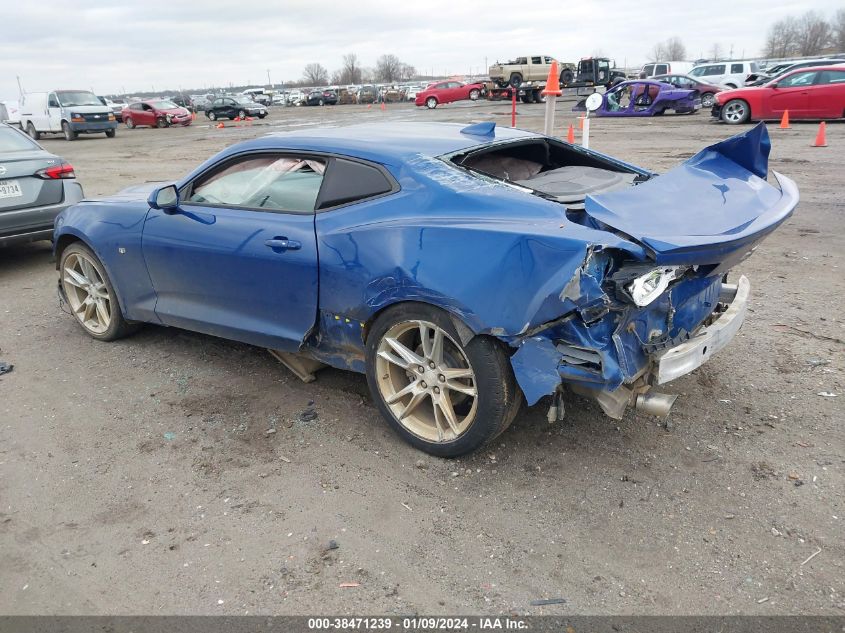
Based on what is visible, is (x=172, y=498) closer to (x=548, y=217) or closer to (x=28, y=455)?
(x=28, y=455)

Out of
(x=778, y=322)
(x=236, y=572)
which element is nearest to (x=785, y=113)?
(x=778, y=322)

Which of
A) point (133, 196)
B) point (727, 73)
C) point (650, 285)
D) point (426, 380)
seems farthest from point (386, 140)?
point (727, 73)

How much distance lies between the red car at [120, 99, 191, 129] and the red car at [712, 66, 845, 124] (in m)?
26.3

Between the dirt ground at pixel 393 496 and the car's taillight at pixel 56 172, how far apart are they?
313 cm

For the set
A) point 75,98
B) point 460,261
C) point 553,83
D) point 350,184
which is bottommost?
point 460,261

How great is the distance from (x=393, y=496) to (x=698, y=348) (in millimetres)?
1562

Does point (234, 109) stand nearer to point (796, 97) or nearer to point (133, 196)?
point (796, 97)

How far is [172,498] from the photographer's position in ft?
10.3

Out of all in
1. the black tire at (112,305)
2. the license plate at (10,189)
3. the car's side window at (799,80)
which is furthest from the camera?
the car's side window at (799,80)

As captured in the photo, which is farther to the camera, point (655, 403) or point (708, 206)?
point (708, 206)

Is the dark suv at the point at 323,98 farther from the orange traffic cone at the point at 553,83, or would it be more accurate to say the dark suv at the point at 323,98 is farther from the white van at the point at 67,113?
the orange traffic cone at the point at 553,83

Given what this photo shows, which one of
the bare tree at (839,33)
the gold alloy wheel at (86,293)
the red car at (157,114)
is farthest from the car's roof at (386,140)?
the bare tree at (839,33)

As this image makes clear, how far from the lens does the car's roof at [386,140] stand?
3518 millimetres

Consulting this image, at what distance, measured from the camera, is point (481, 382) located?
9.96ft
